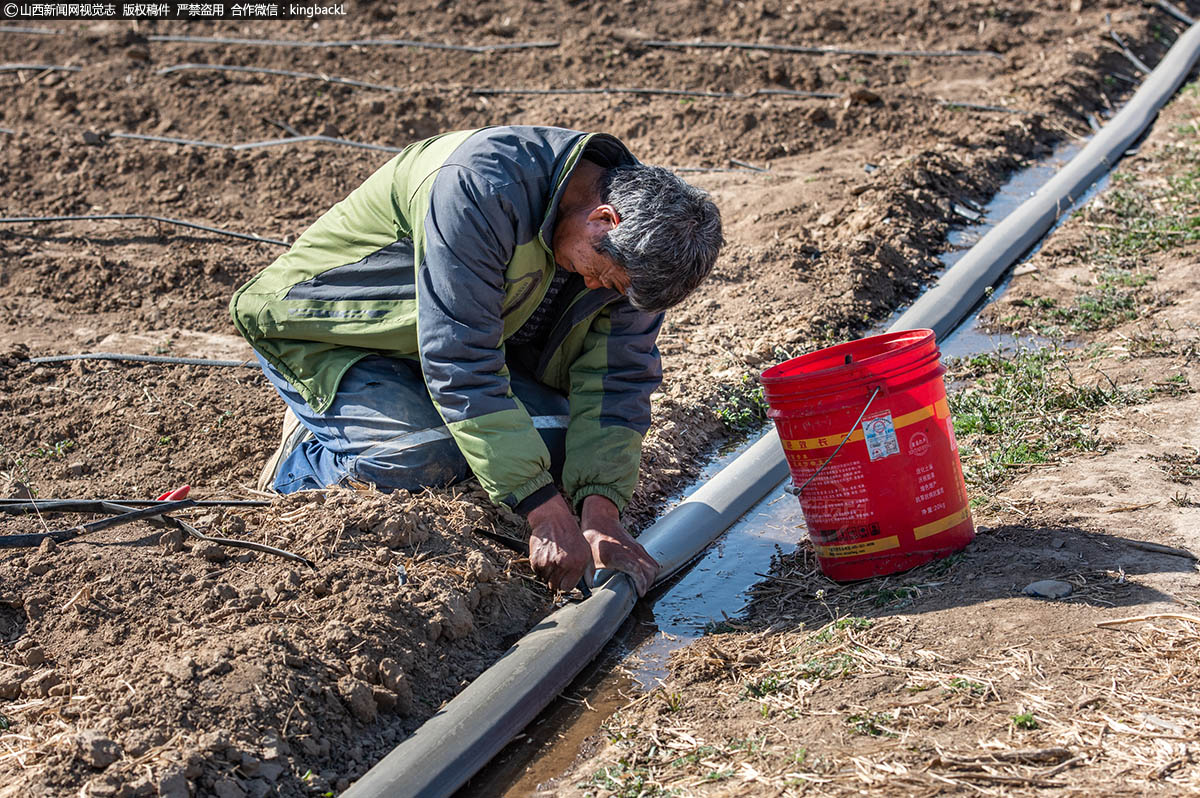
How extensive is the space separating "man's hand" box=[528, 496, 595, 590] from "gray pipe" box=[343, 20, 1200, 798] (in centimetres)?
12

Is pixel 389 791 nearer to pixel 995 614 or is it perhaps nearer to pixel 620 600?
pixel 620 600

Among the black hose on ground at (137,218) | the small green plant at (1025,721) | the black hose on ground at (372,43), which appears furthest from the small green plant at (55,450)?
the black hose on ground at (372,43)

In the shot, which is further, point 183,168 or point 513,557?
point 183,168

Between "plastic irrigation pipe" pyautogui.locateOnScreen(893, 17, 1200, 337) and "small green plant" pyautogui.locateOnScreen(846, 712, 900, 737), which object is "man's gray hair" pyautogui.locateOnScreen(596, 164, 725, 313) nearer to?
"small green plant" pyautogui.locateOnScreen(846, 712, 900, 737)

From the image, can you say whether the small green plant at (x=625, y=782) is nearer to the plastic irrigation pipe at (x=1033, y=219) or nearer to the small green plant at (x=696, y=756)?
the small green plant at (x=696, y=756)

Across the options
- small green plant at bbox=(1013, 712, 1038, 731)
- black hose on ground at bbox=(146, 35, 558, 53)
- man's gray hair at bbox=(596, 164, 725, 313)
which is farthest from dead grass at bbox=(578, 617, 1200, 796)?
black hose on ground at bbox=(146, 35, 558, 53)

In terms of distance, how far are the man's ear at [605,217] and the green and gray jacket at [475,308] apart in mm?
121

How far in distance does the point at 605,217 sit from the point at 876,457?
968mm

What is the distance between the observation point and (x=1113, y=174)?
7.00 meters

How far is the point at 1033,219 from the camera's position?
6172 mm

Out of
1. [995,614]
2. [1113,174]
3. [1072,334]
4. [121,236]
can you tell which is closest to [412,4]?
[121,236]

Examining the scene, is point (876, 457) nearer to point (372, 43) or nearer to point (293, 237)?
point (293, 237)

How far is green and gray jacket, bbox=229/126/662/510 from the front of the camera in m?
3.12

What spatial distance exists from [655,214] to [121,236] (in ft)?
13.7
